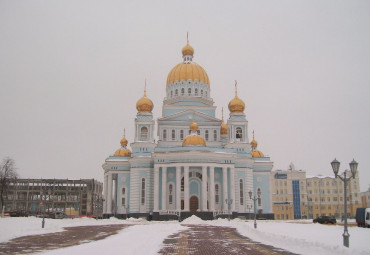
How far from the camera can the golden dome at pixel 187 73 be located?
238 ft

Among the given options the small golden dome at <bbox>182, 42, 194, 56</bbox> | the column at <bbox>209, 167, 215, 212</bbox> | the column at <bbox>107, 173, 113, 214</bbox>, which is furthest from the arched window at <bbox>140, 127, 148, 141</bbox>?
the small golden dome at <bbox>182, 42, 194, 56</bbox>

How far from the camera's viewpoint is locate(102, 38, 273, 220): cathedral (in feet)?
196

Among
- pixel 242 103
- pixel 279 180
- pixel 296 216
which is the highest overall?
pixel 242 103

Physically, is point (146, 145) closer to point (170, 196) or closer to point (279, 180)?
point (170, 196)

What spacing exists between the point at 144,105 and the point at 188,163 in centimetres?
1514

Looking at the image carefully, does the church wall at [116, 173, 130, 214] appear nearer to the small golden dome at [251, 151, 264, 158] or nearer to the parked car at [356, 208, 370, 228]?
the small golden dome at [251, 151, 264, 158]

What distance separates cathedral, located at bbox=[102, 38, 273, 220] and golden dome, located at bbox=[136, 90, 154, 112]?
166mm

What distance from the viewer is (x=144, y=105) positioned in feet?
227

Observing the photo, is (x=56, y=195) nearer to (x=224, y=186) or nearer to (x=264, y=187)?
(x=264, y=187)

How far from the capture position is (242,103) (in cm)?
7081

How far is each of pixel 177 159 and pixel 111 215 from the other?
16.8 meters

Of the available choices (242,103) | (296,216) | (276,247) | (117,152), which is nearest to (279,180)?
(296,216)

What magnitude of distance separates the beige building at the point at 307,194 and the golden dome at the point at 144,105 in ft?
136

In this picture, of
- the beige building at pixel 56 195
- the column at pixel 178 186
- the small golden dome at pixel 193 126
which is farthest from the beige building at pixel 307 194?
the beige building at pixel 56 195
